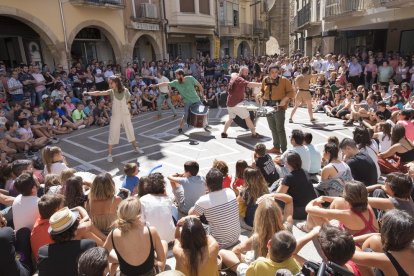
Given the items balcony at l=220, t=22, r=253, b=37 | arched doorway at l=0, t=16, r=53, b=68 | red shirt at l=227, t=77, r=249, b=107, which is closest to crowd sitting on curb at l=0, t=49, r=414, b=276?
red shirt at l=227, t=77, r=249, b=107

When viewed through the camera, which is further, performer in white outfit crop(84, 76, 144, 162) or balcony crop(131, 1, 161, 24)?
balcony crop(131, 1, 161, 24)

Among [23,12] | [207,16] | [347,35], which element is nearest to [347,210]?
[23,12]

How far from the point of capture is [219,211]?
13.2 feet

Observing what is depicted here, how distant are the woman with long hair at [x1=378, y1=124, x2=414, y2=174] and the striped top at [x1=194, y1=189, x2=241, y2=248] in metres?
3.35

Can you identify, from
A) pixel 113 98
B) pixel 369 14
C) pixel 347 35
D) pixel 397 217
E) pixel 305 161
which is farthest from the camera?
pixel 347 35

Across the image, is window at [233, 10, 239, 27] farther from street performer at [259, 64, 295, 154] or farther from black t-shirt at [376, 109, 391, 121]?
street performer at [259, 64, 295, 154]

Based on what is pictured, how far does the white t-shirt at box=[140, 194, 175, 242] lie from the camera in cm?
418

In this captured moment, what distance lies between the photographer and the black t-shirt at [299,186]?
4.57 m

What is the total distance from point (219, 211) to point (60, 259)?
66.8 inches

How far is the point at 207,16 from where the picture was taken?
27.0 m

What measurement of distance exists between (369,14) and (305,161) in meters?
14.8

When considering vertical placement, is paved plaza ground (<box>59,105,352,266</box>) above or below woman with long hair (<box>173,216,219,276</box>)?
below

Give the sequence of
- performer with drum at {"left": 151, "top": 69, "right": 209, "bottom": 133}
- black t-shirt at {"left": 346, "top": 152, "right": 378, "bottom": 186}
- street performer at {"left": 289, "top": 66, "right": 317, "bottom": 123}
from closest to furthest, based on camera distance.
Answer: black t-shirt at {"left": 346, "top": 152, "right": 378, "bottom": 186}
performer with drum at {"left": 151, "top": 69, "right": 209, "bottom": 133}
street performer at {"left": 289, "top": 66, "right": 317, "bottom": 123}

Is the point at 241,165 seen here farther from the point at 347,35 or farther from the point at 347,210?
the point at 347,35
